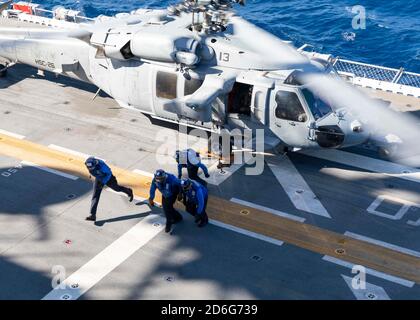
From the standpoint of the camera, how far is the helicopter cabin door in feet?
58.5

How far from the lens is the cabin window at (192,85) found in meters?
18.7

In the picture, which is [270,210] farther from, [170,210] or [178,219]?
[170,210]

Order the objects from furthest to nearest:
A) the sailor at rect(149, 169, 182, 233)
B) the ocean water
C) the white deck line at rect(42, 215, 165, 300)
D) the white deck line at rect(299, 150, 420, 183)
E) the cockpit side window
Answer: the ocean water < the white deck line at rect(299, 150, 420, 183) < the cockpit side window < the sailor at rect(149, 169, 182, 233) < the white deck line at rect(42, 215, 165, 300)

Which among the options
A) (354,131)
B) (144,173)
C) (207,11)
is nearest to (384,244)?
(354,131)

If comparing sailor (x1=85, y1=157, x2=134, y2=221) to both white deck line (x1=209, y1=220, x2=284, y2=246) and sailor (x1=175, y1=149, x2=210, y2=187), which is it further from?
white deck line (x1=209, y1=220, x2=284, y2=246)

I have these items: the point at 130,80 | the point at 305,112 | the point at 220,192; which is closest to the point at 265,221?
the point at 220,192

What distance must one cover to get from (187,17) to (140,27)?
153 cm

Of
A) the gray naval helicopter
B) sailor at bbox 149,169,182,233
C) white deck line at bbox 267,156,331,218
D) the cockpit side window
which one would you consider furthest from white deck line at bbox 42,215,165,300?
the cockpit side window

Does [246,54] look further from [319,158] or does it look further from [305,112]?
[319,158]

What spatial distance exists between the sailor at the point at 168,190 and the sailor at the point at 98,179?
1.19 m

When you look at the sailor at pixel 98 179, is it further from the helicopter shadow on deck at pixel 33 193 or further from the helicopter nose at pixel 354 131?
the helicopter nose at pixel 354 131

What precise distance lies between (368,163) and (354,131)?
1.81 meters

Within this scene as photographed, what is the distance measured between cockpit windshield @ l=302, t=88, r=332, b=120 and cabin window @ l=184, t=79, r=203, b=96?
10.5 ft
